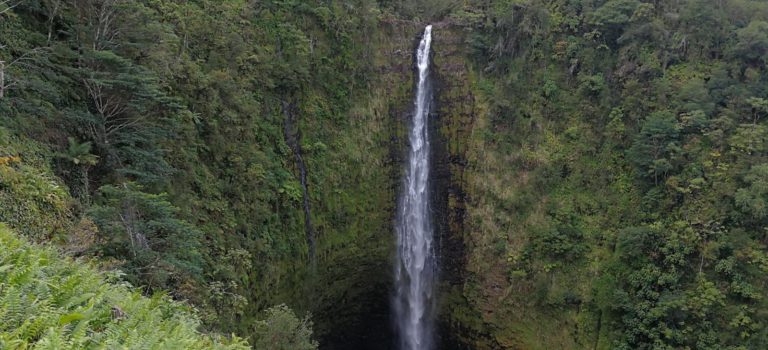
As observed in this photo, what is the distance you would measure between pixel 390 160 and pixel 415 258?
5.08 meters

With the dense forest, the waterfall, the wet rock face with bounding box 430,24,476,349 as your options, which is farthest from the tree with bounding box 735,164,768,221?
the waterfall

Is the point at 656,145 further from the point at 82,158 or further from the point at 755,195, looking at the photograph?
the point at 82,158

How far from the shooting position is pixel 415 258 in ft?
74.9

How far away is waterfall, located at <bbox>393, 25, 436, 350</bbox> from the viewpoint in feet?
74.7

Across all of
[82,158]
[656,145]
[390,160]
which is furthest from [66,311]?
[656,145]

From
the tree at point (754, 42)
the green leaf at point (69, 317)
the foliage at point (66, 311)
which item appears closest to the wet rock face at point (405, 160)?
the tree at point (754, 42)

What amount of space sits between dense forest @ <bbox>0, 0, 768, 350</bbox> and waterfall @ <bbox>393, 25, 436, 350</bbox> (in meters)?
0.68

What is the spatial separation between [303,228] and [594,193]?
1285 cm

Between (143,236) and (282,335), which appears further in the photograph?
(282,335)

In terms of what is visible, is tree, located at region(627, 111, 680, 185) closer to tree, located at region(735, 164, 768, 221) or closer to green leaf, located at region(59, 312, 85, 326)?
tree, located at region(735, 164, 768, 221)

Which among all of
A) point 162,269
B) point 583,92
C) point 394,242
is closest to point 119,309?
point 162,269

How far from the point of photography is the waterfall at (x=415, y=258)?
2277 centimetres

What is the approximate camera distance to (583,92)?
21.0 meters

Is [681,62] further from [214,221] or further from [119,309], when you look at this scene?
[119,309]
